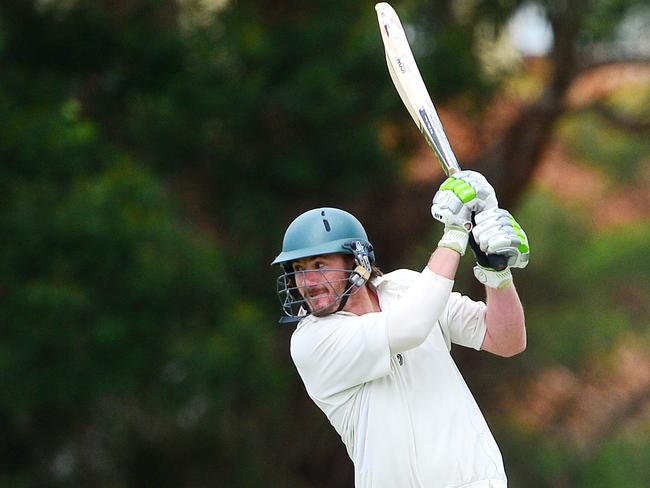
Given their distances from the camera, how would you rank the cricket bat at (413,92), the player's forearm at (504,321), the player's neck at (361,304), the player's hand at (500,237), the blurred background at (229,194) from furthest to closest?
1. the blurred background at (229,194)
2. the cricket bat at (413,92)
3. the player's neck at (361,304)
4. the player's forearm at (504,321)
5. the player's hand at (500,237)

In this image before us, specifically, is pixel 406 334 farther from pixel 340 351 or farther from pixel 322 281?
pixel 322 281

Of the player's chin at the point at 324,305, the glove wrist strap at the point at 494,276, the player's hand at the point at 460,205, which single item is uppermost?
the player's hand at the point at 460,205

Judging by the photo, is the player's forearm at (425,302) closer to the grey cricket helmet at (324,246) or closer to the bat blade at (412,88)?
the grey cricket helmet at (324,246)

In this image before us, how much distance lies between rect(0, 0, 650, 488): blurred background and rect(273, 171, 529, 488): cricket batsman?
6.17 m

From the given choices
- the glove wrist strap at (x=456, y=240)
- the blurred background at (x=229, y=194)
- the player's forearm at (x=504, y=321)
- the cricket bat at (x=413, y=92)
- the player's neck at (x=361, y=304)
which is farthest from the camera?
the blurred background at (x=229, y=194)

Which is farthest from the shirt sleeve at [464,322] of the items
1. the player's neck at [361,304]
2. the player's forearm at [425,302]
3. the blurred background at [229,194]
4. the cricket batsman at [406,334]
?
the blurred background at [229,194]

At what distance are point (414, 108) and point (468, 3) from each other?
8.39 meters

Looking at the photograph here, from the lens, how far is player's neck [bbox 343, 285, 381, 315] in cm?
419

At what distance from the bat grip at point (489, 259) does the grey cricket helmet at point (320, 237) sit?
15.0 inches

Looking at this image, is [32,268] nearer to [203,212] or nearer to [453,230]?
[203,212]

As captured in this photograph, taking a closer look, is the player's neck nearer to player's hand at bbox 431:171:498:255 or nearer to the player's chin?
the player's chin

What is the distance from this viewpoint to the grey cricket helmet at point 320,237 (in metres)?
4.11

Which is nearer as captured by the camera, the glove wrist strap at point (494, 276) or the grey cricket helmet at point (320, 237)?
the glove wrist strap at point (494, 276)

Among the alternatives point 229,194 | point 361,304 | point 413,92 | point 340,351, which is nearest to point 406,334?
point 340,351
